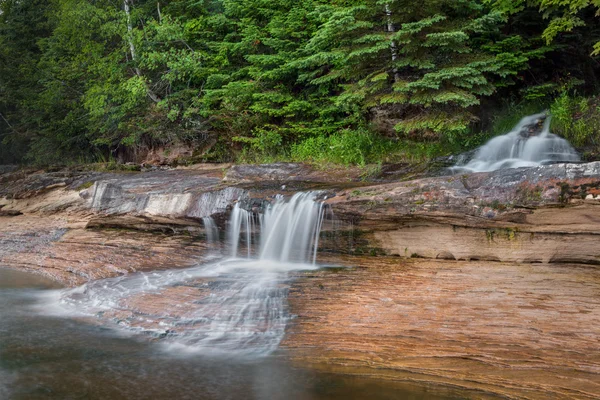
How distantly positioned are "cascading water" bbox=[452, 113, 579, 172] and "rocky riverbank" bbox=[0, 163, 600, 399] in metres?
2.16

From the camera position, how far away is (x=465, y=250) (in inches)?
280

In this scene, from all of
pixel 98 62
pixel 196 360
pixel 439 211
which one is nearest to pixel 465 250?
pixel 439 211

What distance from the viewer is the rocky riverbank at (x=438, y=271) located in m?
4.96

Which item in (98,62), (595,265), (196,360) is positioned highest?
(98,62)

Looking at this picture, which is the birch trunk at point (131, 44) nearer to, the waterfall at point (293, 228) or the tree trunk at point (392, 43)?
the tree trunk at point (392, 43)

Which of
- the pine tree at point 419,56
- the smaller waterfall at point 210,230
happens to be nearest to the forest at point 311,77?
the pine tree at point 419,56

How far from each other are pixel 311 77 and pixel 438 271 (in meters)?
8.42

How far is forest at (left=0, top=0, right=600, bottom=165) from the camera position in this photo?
34.0ft

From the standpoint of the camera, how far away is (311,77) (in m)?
13.8

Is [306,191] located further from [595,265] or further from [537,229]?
[595,265]

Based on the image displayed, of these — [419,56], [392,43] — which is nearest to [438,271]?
[419,56]

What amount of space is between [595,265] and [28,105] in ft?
70.9

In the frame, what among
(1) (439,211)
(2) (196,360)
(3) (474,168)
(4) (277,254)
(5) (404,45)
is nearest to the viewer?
(2) (196,360)

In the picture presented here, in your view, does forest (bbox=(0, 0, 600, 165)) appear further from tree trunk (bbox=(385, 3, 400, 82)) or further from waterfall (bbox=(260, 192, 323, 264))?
waterfall (bbox=(260, 192, 323, 264))
